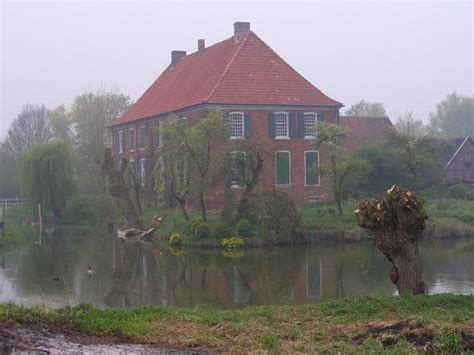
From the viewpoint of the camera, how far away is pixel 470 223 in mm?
36469

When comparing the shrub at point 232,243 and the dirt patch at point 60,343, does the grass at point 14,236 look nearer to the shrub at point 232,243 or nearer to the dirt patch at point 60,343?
the shrub at point 232,243

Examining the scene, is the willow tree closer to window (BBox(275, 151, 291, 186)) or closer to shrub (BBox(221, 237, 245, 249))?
window (BBox(275, 151, 291, 186))

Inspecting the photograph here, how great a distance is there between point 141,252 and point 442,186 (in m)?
20.6

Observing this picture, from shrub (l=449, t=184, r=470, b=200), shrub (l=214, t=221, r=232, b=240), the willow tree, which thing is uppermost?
the willow tree

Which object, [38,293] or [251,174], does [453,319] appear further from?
[251,174]

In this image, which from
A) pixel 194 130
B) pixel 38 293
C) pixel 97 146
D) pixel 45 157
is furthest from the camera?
pixel 97 146

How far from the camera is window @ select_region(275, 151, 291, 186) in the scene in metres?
42.3

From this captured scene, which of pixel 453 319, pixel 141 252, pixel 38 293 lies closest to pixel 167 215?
pixel 141 252

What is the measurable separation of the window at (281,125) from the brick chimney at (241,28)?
22.0ft

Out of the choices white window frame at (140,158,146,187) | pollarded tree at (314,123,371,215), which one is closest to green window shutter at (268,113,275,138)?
pollarded tree at (314,123,371,215)

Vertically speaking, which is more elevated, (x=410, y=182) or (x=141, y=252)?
(x=410, y=182)

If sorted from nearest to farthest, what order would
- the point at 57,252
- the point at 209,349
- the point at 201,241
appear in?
the point at 209,349 < the point at 57,252 < the point at 201,241

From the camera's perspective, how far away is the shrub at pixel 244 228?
108 feet

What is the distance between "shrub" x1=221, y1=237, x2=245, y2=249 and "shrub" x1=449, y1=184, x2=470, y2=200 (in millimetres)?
17184
